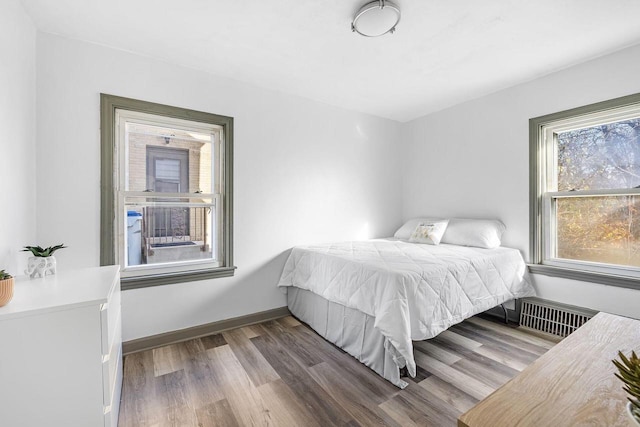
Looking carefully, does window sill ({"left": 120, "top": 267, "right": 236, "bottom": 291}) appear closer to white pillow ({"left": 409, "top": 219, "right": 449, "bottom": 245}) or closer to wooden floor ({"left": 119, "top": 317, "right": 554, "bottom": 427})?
wooden floor ({"left": 119, "top": 317, "right": 554, "bottom": 427})

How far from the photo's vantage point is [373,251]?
2.68m

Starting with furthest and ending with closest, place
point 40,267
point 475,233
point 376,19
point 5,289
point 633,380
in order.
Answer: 1. point 475,233
2. point 376,19
3. point 40,267
4. point 5,289
5. point 633,380

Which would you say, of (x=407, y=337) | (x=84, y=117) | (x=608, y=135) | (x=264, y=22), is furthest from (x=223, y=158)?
(x=608, y=135)

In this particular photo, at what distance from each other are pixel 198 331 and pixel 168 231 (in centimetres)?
92

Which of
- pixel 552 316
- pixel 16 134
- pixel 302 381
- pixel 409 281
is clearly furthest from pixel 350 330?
pixel 16 134

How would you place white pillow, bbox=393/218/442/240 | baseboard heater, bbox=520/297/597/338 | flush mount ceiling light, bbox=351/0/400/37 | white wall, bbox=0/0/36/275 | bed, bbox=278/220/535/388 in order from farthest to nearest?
white pillow, bbox=393/218/442/240 → baseboard heater, bbox=520/297/597/338 → bed, bbox=278/220/535/388 → flush mount ceiling light, bbox=351/0/400/37 → white wall, bbox=0/0/36/275

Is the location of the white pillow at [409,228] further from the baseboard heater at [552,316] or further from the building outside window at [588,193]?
the baseboard heater at [552,316]

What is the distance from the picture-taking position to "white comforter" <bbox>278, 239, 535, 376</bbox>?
1826 millimetres

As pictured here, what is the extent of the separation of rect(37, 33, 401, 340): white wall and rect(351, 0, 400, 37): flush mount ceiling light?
50.5 inches

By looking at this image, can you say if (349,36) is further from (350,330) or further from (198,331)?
(198,331)

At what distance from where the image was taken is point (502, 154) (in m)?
3.00

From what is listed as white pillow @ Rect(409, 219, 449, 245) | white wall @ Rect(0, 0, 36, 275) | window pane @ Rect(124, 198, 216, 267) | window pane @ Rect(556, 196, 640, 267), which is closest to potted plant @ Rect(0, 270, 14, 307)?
white wall @ Rect(0, 0, 36, 275)

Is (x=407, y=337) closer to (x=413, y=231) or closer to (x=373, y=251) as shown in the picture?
(x=373, y=251)

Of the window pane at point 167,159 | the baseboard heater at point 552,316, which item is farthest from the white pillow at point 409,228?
the window pane at point 167,159
